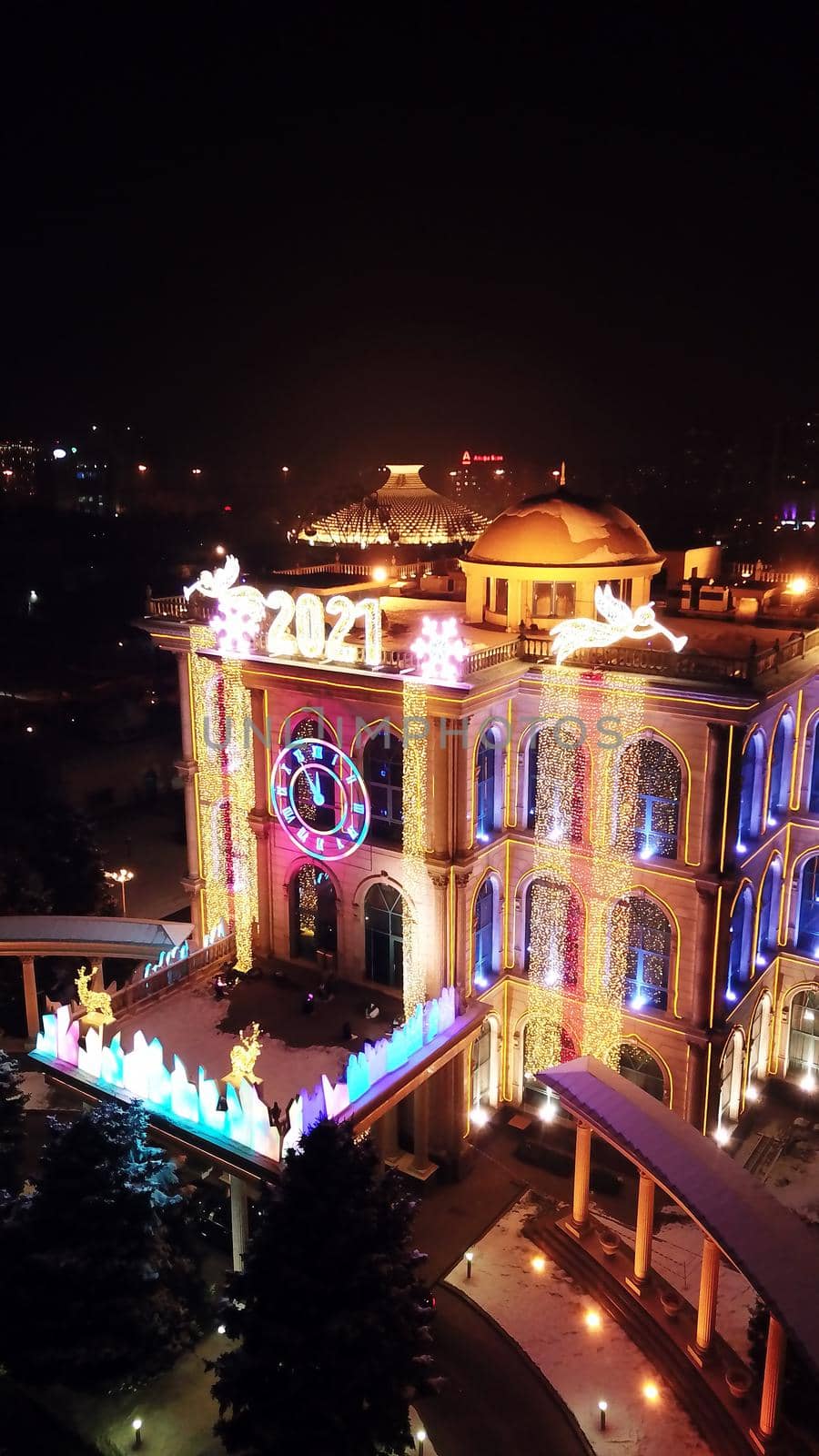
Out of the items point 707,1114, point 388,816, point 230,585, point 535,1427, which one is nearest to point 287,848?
point 388,816

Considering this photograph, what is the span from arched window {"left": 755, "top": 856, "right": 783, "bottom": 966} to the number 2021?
12.9m

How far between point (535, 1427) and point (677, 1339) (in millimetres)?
3753

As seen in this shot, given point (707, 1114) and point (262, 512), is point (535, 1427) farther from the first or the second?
point (262, 512)

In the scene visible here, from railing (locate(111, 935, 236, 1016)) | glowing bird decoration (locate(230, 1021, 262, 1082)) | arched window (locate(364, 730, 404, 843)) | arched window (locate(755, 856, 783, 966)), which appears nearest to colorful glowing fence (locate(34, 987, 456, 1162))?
glowing bird decoration (locate(230, 1021, 262, 1082))

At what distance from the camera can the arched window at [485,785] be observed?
91.9 ft

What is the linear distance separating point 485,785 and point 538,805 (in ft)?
5.11

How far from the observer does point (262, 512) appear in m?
104

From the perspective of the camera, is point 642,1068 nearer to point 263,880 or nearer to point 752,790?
point 752,790

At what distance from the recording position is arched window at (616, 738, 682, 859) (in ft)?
86.5

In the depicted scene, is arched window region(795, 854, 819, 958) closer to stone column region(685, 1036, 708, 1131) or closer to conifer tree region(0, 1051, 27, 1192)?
stone column region(685, 1036, 708, 1131)

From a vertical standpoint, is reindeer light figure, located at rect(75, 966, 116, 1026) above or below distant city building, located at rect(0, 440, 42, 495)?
below

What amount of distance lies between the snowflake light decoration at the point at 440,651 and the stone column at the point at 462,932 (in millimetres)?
5281

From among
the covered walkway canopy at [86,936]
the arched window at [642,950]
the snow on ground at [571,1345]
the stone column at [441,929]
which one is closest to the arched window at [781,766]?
the arched window at [642,950]

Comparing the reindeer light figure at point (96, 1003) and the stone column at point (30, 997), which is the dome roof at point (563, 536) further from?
the stone column at point (30, 997)
